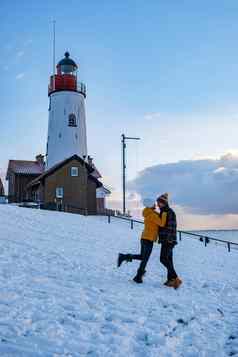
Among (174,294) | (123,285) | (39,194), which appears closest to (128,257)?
(123,285)

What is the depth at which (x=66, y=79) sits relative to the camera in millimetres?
51094

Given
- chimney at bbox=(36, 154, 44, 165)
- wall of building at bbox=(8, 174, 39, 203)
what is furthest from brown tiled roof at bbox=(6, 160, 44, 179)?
wall of building at bbox=(8, 174, 39, 203)

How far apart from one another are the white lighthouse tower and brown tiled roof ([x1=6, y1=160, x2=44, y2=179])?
21.3ft

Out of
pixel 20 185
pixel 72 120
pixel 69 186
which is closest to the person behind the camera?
pixel 69 186

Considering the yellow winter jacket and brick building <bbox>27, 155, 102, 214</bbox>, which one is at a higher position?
brick building <bbox>27, 155, 102, 214</bbox>

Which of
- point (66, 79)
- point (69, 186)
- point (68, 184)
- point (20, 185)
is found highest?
point (66, 79)

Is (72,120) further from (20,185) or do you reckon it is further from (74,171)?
(20,185)

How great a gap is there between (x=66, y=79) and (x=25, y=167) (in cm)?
1326

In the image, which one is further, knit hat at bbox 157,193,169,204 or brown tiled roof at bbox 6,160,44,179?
brown tiled roof at bbox 6,160,44,179

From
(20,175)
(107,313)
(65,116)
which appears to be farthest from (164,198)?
(20,175)

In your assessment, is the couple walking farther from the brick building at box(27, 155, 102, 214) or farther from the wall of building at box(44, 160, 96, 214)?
the wall of building at box(44, 160, 96, 214)

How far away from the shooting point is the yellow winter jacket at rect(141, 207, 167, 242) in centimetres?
985

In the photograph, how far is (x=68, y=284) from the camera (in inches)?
356

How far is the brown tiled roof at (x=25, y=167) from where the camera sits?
55.7 metres
